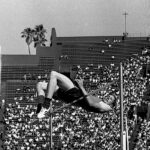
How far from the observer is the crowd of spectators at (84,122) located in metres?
23.1

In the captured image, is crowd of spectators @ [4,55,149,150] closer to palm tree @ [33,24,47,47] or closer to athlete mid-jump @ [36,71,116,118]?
athlete mid-jump @ [36,71,116,118]

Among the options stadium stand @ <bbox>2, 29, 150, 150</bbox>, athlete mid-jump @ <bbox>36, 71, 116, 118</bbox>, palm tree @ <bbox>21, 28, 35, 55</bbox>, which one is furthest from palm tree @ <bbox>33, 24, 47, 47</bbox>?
athlete mid-jump @ <bbox>36, 71, 116, 118</bbox>

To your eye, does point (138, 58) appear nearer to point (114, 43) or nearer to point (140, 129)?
point (114, 43)

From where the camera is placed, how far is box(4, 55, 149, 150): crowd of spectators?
910 inches

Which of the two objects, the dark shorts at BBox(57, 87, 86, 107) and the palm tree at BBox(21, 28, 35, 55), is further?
the palm tree at BBox(21, 28, 35, 55)

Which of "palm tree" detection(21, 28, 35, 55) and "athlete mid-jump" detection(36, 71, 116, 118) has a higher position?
"palm tree" detection(21, 28, 35, 55)

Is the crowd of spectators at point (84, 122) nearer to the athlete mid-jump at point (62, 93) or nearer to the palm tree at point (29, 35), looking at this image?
the athlete mid-jump at point (62, 93)

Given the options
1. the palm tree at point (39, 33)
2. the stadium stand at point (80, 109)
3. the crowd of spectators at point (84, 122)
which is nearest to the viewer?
the stadium stand at point (80, 109)

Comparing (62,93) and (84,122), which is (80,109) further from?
(62,93)

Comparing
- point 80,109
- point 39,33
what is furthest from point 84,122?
point 39,33

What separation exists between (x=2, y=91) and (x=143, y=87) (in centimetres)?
1023

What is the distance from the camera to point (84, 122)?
1064 inches

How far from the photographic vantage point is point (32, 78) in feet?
114

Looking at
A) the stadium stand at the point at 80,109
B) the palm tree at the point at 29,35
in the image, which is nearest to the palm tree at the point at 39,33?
the palm tree at the point at 29,35
